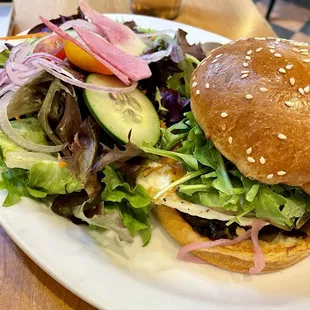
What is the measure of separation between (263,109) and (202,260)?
1.85 ft

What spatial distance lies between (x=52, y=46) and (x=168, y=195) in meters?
0.86

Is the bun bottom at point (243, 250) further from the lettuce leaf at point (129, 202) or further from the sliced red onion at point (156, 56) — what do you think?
the sliced red onion at point (156, 56)

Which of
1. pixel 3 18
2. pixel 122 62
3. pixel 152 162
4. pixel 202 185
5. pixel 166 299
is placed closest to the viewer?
pixel 166 299

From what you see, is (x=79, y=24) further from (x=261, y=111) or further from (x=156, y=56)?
(x=261, y=111)

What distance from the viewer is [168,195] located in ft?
4.99

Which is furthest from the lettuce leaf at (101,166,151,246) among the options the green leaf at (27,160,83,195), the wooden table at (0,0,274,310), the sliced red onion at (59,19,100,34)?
the sliced red onion at (59,19,100,34)

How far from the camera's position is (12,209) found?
146 cm

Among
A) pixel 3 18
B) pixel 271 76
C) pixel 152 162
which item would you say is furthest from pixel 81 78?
pixel 3 18

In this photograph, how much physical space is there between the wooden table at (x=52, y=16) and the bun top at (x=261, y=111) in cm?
67

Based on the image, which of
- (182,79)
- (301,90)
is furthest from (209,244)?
(182,79)

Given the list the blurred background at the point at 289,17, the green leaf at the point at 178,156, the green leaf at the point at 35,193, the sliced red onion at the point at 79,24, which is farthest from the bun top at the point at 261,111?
the blurred background at the point at 289,17

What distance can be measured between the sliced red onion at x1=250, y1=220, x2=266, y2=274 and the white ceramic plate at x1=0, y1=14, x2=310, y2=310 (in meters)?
0.07

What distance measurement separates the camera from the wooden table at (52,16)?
4.42 ft

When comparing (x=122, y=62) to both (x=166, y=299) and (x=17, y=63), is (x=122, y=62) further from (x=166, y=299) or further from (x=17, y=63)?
(x=166, y=299)
